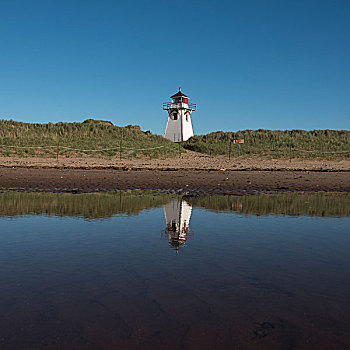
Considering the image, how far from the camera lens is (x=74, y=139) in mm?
45031

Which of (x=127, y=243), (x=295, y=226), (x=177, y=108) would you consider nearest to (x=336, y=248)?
(x=295, y=226)

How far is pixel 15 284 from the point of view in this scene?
3.33 metres

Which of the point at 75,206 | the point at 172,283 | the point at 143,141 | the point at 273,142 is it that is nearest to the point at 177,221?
the point at 75,206

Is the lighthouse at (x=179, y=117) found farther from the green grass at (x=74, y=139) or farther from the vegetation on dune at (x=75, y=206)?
the vegetation on dune at (x=75, y=206)

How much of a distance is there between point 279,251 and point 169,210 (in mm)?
3637

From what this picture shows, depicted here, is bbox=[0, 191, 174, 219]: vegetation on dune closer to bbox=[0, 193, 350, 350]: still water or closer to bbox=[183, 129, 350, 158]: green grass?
bbox=[0, 193, 350, 350]: still water

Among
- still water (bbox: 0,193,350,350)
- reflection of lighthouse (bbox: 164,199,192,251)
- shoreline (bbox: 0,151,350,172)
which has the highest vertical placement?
shoreline (bbox: 0,151,350,172)

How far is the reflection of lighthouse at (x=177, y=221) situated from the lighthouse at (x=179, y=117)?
2290 inches

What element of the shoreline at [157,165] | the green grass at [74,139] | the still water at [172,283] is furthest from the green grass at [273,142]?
the still water at [172,283]

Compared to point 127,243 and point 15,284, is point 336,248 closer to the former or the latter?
point 127,243

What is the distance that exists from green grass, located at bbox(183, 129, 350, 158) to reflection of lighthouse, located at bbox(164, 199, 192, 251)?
3596 cm

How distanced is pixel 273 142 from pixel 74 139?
104 ft

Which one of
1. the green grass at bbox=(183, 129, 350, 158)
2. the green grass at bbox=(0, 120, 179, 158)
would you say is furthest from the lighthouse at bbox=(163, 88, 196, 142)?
the green grass at bbox=(0, 120, 179, 158)

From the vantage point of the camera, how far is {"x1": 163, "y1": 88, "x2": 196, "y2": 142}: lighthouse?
219ft
